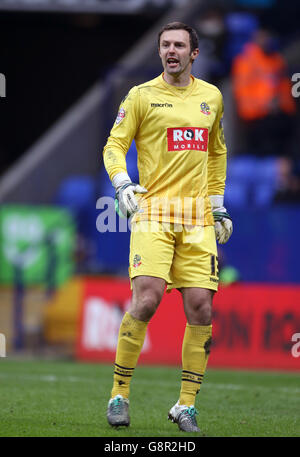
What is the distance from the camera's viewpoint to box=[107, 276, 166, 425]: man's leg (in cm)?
586

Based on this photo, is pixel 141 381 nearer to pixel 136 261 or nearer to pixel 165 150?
pixel 136 261

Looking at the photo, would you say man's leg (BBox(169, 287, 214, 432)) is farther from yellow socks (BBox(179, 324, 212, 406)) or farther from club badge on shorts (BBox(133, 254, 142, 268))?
club badge on shorts (BBox(133, 254, 142, 268))

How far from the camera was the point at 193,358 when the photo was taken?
6.07 m

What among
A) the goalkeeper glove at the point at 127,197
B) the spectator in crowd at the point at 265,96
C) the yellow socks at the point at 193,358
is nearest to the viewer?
the goalkeeper glove at the point at 127,197

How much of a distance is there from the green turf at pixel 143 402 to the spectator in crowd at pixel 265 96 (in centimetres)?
799

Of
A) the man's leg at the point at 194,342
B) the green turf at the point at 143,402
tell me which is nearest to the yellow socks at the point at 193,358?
the man's leg at the point at 194,342

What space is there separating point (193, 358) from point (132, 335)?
0.44m

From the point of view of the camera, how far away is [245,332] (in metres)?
11.6

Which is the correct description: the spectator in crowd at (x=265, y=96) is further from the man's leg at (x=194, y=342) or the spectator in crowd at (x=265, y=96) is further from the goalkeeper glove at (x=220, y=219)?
the man's leg at (x=194, y=342)

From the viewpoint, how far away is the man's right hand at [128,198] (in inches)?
229

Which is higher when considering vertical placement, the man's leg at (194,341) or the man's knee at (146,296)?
the man's knee at (146,296)

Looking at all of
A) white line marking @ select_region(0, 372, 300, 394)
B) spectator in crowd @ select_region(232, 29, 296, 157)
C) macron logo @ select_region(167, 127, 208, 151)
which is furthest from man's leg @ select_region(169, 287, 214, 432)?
spectator in crowd @ select_region(232, 29, 296, 157)
